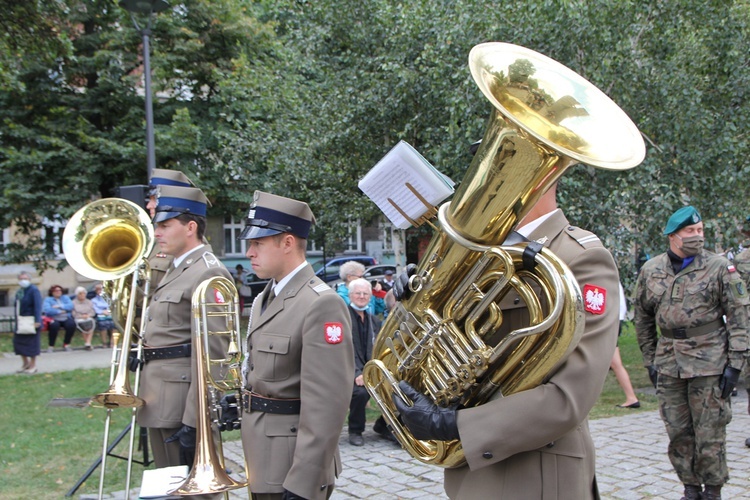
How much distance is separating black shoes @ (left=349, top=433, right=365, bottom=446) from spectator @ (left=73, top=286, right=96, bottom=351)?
1069 centimetres

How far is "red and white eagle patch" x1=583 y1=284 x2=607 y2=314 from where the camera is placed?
2.12m

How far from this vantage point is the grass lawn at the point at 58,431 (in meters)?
6.05

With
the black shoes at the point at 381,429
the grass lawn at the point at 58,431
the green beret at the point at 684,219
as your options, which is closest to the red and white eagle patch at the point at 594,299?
the green beret at the point at 684,219

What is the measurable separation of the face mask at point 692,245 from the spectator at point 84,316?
46.1 ft

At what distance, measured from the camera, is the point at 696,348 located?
5000 millimetres

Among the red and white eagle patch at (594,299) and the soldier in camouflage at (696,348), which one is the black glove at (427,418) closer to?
the red and white eagle patch at (594,299)

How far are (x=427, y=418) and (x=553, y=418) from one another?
1.27 feet

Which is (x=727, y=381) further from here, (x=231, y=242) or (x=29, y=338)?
(x=231, y=242)

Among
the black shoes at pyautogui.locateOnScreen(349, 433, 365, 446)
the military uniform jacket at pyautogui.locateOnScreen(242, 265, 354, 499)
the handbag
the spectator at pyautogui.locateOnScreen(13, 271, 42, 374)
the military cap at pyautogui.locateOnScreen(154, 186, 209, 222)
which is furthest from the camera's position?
the spectator at pyautogui.locateOnScreen(13, 271, 42, 374)

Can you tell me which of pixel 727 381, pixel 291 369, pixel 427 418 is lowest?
pixel 727 381

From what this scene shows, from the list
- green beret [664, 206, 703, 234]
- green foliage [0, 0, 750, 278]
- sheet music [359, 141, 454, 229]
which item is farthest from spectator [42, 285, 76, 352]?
sheet music [359, 141, 454, 229]

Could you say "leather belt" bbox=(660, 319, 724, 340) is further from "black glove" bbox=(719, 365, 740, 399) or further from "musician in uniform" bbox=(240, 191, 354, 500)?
"musician in uniform" bbox=(240, 191, 354, 500)

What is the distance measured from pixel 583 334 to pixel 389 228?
1293cm

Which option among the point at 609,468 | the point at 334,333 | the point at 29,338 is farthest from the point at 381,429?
the point at 29,338
